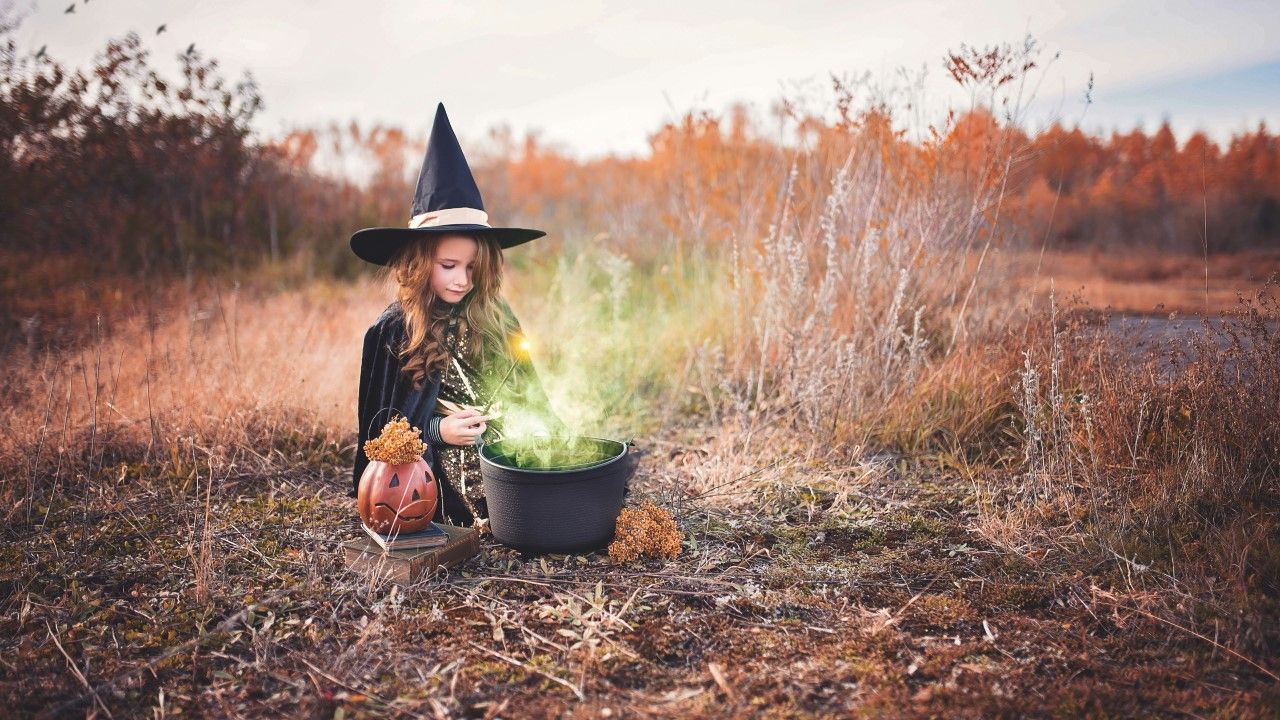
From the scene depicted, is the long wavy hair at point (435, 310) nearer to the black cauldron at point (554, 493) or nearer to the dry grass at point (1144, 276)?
the black cauldron at point (554, 493)

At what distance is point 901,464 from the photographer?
364 centimetres

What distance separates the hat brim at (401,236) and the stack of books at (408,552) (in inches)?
40.8

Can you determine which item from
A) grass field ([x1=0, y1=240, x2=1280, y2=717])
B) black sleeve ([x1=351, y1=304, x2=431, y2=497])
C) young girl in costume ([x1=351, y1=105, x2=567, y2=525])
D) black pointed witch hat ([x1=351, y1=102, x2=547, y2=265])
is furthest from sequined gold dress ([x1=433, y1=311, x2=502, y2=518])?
black pointed witch hat ([x1=351, y1=102, x2=547, y2=265])

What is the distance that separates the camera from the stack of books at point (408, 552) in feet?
8.03

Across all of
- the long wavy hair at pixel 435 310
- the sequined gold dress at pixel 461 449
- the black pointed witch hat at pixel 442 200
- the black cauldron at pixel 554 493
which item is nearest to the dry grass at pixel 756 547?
the black cauldron at pixel 554 493

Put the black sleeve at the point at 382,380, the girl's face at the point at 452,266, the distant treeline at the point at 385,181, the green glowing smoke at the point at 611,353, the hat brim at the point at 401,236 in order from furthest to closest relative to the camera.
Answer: the distant treeline at the point at 385,181, the green glowing smoke at the point at 611,353, the black sleeve at the point at 382,380, the girl's face at the point at 452,266, the hat brim at the point at 401,236

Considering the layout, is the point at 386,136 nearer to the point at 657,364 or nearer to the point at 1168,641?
the point at 657,364

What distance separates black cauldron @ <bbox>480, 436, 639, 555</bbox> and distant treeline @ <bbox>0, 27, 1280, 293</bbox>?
2.56 metres

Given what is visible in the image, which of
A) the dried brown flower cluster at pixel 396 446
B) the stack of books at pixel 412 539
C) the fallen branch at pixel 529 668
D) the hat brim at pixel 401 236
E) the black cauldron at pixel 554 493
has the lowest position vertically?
the fallen branch at pixel 529 668

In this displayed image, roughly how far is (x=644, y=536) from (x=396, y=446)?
929mm

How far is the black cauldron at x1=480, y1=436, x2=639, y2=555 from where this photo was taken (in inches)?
97.3

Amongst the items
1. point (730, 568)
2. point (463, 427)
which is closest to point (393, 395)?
point (463, 427)

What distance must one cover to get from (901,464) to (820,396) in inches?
20.3

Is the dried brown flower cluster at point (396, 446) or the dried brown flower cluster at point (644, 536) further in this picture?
the dried brown flower cluster at point (644, 536)
